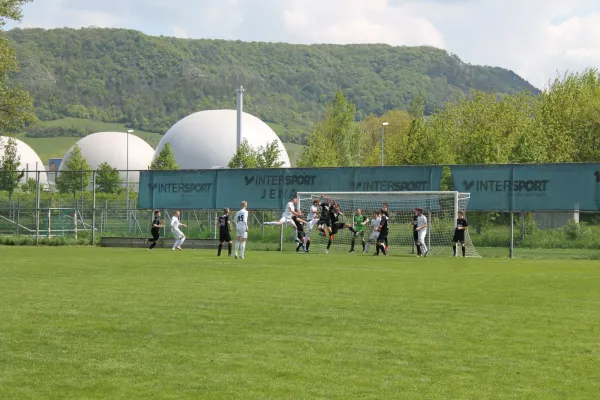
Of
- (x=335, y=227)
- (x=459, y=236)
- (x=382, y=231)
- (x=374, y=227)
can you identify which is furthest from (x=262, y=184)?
(x=459, y=236)

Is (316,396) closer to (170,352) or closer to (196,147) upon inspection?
(170,352)

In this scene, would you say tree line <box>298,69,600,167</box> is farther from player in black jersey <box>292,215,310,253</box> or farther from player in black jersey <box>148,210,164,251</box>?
player in black jersey <box>148,210,164,251</box>

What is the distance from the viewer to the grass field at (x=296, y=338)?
8266mm

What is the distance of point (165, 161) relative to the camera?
267 feet

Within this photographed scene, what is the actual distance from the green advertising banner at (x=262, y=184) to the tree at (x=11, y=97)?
7787mm

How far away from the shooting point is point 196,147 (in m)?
90.0

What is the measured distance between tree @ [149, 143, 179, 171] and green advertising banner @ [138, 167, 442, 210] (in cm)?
3898

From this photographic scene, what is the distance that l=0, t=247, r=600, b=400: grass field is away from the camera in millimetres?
8266

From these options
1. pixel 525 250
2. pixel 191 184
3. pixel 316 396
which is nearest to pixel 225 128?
pixel 191 184

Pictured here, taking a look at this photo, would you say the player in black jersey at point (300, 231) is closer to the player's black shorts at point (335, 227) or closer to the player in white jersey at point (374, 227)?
the player's black shorts at point (335, 227)

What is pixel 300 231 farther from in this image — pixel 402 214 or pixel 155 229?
pixel 155 229

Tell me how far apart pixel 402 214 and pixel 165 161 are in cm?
4738

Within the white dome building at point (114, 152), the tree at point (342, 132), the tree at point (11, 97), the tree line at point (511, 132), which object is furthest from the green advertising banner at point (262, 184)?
the white dome building at point (114, 152)

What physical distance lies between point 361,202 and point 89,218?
61.1ft
